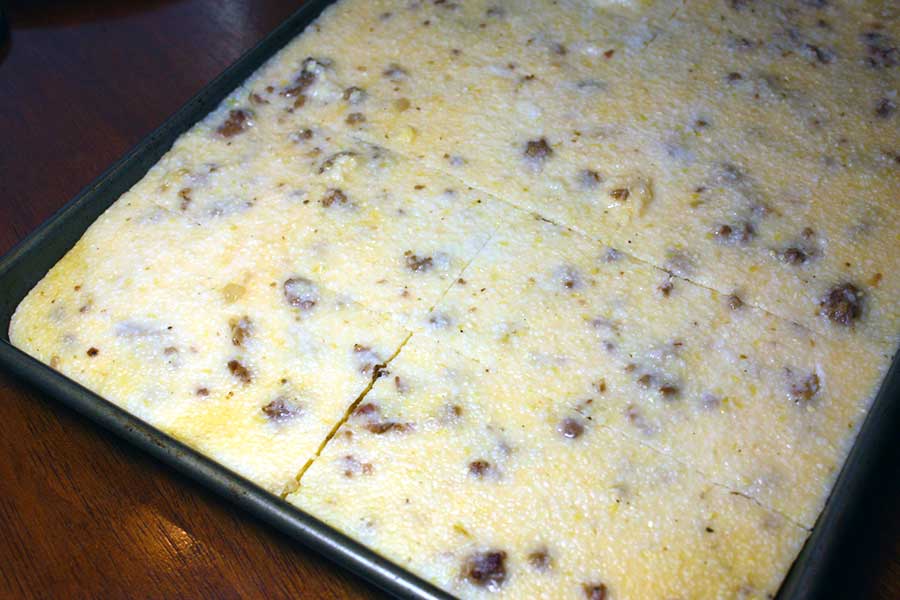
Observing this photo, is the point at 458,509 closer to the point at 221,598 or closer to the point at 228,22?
the point at 221,598

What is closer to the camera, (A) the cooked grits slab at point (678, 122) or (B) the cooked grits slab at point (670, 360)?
(B) the cooked grits slab at point (670, 360)

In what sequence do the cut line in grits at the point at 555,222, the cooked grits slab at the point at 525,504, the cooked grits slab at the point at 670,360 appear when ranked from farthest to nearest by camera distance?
the cut line in grits at the point at 555,222 → the cooked grits slab at the point at 670,360 → the cooked grits slab at the point at 525,504

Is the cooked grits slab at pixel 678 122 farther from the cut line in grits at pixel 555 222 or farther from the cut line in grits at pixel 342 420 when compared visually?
the cut line in grits at pixel 342 420

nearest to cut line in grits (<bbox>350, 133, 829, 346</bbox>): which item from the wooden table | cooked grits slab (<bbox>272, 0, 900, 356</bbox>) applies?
cooked grits slab (<bbox>272, 0, 900, 356</bbox>)

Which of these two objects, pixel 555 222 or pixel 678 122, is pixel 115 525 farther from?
pixel 678 122

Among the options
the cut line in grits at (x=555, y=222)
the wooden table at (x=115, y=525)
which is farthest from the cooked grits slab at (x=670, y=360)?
the wooden table at (x=115, y=525)

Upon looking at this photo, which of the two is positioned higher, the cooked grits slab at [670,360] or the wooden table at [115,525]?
the cooked grits slab at [670,360]

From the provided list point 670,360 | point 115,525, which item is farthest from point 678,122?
point 115,525

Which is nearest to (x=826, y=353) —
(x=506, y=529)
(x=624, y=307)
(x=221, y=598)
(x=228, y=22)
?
(x=624, y=307)

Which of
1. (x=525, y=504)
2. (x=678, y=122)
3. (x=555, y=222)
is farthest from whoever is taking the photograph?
(x=678, y=122)
